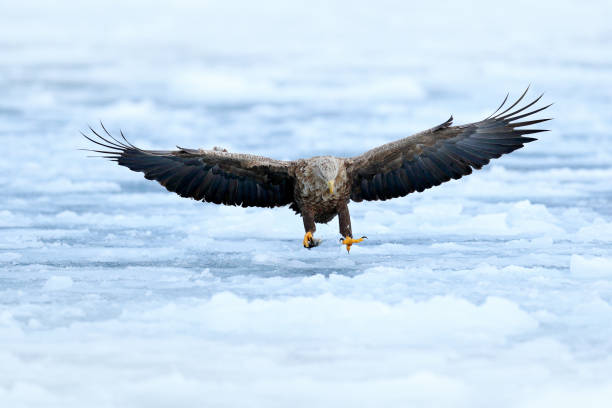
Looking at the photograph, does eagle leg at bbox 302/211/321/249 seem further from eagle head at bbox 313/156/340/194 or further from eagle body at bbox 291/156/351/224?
eagle head at bbox 313/156/340/194

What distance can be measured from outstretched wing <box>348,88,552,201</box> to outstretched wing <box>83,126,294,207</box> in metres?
0.63

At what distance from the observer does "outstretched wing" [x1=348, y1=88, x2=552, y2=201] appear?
7.83 m

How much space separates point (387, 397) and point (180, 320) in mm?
1796

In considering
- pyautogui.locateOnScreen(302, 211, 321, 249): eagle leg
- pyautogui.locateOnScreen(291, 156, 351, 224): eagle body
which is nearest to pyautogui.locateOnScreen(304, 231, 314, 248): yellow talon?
A: pyautogui.locateOnScreen(302, 211, 321, 249): eagle leg

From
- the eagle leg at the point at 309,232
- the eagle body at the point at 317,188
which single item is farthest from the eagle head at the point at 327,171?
the eagle leg at the point at 309,232

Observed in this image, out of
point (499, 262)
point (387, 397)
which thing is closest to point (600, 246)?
point (499, 262)

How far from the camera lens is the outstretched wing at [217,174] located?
7.96 metres

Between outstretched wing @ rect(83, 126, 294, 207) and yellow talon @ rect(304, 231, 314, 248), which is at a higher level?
outstretched wing @ rect(83, 126, 294, 207)

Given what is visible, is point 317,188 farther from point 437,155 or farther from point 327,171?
point 437,155

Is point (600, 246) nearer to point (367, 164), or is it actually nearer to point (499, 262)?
point (499, 262)

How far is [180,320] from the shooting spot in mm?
6137

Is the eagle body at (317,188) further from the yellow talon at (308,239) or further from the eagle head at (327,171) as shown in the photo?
the yellow talon at (308,239)

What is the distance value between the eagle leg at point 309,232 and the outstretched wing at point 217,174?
15.3 inches

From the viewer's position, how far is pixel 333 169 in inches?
295
